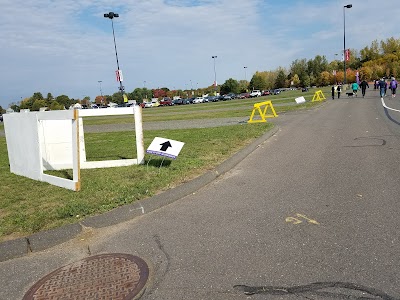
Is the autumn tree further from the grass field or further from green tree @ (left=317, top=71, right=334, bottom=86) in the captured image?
the grass field

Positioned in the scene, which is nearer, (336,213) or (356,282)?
(356,282)

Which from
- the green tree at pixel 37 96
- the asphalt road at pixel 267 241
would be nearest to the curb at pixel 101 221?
the asphalt road at pixel 267 241

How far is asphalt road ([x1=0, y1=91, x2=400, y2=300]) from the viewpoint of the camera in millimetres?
3076

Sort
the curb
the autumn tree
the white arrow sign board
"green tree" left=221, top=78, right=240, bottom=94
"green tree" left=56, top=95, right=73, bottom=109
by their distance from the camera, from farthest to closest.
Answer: "green tree" left=56, top=95, right=73, bottom=109 → the autumn tree → "green tree" left=221, top=78, right=240, bottom=94 → the white arrow sign board → the curb

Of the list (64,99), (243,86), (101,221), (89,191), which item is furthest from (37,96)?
(101,221)

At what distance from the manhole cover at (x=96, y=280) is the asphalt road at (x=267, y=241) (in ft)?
0.42

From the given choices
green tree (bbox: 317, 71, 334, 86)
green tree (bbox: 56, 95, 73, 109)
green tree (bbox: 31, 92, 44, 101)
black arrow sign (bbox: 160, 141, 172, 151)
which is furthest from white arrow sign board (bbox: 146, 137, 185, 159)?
green tree (bbox: 56, 95, 73, 109)

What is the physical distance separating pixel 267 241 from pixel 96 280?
6.36ft

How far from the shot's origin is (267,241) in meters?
3.91

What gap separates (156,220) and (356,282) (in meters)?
2.75

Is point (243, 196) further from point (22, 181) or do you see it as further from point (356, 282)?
point (22, 181)

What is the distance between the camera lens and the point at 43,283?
3410mm

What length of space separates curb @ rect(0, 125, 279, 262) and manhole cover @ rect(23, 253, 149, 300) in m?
0.71

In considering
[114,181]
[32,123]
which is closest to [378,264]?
[114,181]
